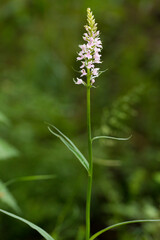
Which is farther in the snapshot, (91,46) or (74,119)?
(74,119)

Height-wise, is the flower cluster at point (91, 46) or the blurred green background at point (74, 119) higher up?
the flower cluster at point (91, 46)

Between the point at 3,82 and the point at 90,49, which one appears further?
the point at 3,82

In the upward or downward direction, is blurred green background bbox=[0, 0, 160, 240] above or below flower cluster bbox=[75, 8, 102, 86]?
below

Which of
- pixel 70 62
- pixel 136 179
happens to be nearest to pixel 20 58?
pixel 70 62

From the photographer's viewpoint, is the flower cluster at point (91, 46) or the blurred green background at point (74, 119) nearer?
the flower cluster at point (91, 46)

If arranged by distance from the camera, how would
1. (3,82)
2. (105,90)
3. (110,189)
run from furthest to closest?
(105,90) → (3,82) → (110,189)

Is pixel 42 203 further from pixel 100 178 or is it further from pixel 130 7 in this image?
pixel 130 7

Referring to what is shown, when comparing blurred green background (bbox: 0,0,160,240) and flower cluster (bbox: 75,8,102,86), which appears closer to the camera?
flower cluster (bbox: 75,8,102,86)

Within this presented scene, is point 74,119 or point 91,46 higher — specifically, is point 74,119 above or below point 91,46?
below
